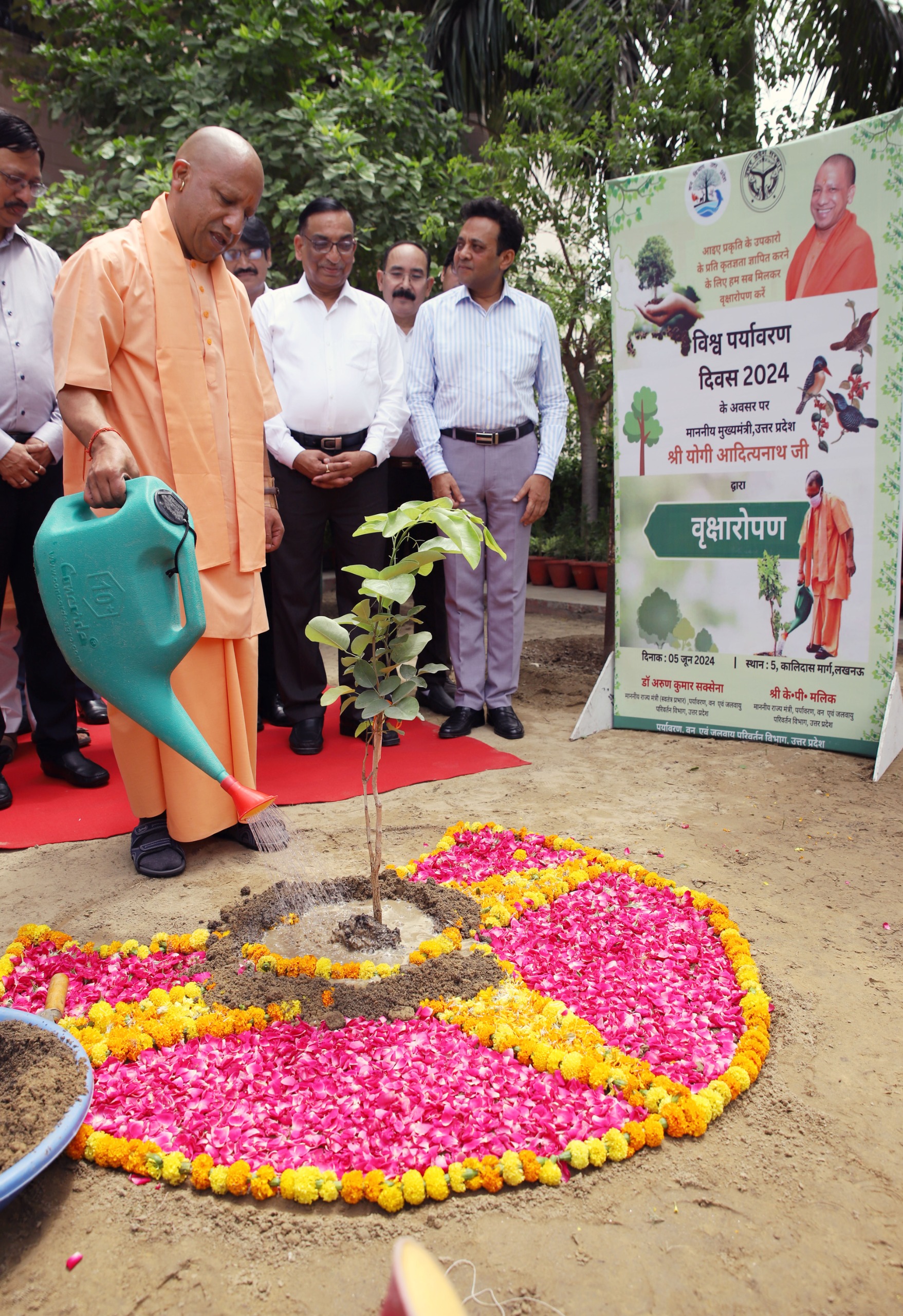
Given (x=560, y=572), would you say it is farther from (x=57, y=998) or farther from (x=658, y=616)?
(x=57, y=998)

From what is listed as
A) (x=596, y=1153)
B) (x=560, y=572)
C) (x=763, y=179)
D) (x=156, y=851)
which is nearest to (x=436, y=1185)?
(x=596, y=1153)

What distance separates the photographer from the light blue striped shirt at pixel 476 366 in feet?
14.1

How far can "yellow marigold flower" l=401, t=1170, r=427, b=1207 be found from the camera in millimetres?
1617

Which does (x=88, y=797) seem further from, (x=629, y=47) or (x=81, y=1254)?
(x=629, y=47)

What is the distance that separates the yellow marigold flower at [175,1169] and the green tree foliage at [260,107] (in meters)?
6.07

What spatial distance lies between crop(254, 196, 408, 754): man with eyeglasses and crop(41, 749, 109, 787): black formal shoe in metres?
0.84

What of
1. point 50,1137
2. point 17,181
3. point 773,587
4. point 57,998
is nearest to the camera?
point 50,1137

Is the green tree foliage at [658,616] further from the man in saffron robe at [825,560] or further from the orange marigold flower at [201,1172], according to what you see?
the orange marigold flower at [201,1172]

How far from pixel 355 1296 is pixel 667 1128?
0.65m

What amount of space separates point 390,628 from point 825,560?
86.3 inches

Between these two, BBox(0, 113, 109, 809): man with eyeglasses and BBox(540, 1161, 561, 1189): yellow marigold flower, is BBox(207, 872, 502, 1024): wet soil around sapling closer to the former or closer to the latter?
BBox(540, 1161, 561, 1189): yellow marigold flower

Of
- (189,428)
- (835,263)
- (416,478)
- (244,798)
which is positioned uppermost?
(835,263)

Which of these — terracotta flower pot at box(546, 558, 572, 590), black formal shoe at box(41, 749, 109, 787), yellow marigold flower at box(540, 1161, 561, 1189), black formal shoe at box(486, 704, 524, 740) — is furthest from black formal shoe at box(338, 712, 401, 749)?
terracotta flower pot at box(546, 558, 572, 590)

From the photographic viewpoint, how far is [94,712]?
4.69m
